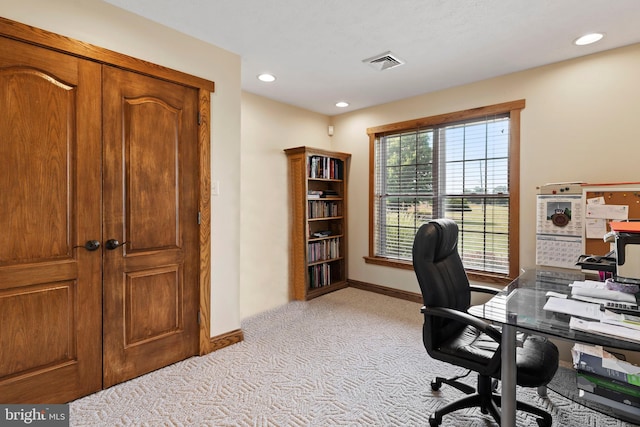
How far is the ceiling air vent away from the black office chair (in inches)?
65.0

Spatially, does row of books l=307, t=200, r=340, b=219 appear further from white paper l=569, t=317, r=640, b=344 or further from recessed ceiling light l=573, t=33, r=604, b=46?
white paper l=569, t=317, r=640, b=344

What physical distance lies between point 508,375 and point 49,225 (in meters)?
2.57

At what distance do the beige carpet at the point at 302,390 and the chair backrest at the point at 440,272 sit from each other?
0.58 m

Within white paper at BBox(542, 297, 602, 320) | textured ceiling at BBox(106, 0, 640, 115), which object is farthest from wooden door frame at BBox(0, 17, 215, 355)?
white paper at BBox(542, 297, 602, 320)

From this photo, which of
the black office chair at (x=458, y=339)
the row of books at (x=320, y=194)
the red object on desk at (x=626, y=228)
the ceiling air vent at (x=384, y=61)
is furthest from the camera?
the row of books at (x=320, y=194)

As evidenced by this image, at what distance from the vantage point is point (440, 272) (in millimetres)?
1881

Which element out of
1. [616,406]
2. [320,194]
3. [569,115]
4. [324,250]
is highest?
[569,115]

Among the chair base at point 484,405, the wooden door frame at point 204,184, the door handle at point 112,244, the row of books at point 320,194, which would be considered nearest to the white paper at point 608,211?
the chair base at point 484,405

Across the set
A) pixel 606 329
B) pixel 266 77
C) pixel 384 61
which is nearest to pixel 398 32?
pixel 384 61

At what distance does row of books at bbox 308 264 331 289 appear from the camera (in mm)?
4227

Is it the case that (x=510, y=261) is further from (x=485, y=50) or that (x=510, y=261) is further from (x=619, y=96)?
(x=485, y=50)

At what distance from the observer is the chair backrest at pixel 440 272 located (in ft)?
5.69
